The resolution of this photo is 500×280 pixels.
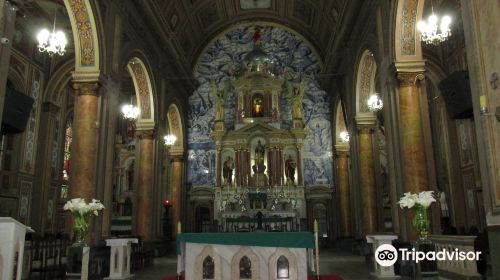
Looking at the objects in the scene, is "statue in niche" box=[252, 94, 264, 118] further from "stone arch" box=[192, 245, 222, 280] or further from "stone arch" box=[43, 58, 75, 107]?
"stone arch" box=[192, 245, 222, 280]

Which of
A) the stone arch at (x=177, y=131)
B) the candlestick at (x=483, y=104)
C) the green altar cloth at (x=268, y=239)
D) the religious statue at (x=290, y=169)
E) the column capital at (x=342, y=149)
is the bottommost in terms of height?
the green altar cloth at (x=268, y=239)

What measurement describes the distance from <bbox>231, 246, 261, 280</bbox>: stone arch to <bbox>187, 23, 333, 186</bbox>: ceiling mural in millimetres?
14750

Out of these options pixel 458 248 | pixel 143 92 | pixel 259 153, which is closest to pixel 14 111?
pixel 458 248

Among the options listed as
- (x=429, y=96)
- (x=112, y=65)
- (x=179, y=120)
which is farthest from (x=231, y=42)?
(x=112, y=65)

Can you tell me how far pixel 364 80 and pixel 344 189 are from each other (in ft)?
20.7

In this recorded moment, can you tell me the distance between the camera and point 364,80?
14.9 m

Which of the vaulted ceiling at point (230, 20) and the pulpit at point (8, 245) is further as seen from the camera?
the vaulted ceiling at point (230, 20)

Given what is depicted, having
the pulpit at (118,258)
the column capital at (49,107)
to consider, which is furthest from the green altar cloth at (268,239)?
the column capital at (49,107)

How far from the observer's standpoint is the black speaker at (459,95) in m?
6.41

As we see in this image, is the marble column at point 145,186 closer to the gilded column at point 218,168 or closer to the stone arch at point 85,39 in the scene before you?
the stone arch at point 85,39

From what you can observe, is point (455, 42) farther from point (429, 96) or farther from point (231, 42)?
point (231, 42)

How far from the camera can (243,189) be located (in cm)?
2027

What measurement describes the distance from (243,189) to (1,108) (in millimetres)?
14784

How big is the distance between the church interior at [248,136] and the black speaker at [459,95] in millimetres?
24
